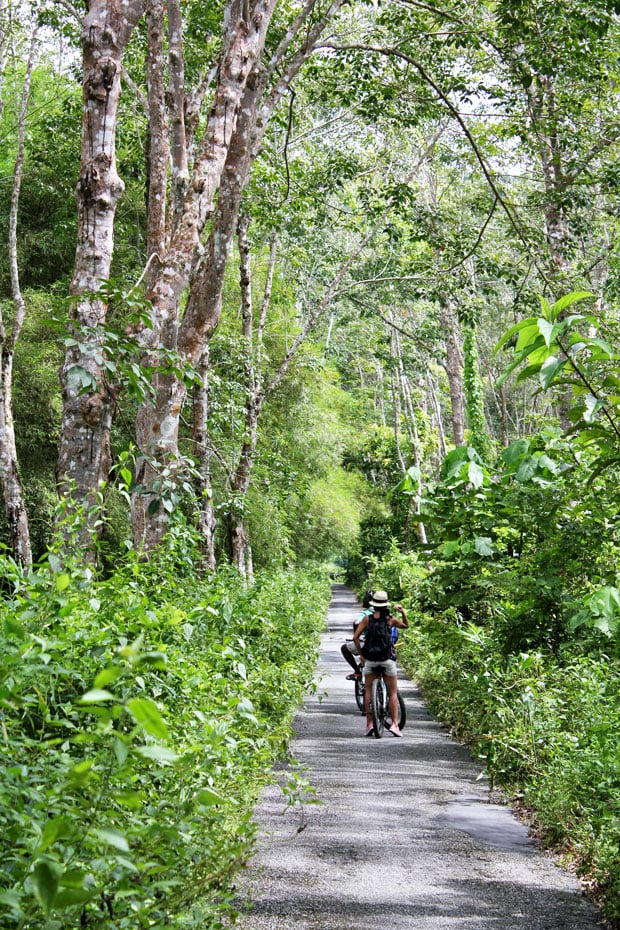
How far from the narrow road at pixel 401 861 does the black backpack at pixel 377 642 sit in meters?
2.10

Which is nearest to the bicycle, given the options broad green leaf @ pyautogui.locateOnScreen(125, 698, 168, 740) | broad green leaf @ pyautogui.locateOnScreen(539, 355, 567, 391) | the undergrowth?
the undergrowth

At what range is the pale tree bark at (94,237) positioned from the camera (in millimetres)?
6121

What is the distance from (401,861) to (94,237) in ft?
14.5

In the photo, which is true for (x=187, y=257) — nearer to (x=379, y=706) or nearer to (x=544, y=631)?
(x=544, y=631)

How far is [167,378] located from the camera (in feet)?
25.6

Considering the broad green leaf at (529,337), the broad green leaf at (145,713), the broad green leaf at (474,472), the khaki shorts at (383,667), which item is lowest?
the khaki shorts at (383,667)

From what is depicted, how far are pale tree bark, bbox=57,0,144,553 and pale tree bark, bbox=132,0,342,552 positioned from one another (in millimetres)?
989

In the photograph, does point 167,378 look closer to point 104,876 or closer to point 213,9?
point 104,876

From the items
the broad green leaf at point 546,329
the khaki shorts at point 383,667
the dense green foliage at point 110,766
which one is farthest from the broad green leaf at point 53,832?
the khaki shorts at point 383,667

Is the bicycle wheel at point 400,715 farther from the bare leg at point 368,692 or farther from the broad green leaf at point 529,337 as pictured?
the broad green leaf at point 529,337

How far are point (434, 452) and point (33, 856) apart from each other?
39.7 m

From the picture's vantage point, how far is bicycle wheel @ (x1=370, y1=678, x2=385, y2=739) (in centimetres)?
1115

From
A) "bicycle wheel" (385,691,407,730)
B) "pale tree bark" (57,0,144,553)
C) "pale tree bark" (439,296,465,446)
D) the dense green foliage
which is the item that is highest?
"pale tree bark" (439,296,465,446)

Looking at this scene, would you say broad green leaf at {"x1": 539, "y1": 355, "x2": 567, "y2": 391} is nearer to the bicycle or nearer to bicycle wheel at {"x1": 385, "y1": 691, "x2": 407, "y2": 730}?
the bicycle
